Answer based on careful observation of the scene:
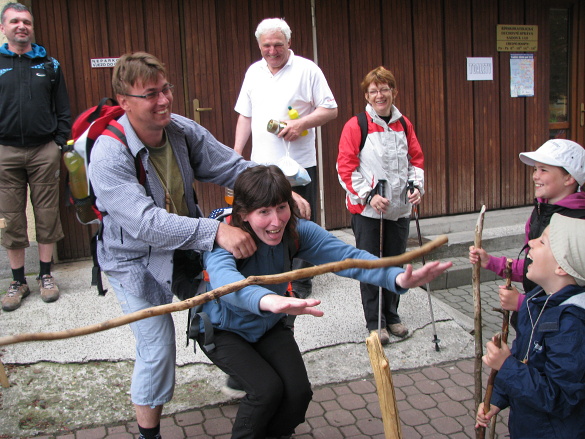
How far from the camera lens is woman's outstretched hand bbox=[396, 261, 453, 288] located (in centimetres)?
233

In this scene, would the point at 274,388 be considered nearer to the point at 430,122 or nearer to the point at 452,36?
the point at 430,122

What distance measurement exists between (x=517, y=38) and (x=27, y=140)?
5933 mm

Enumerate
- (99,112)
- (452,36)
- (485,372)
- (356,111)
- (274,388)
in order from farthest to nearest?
(452,36) → (356,111) → (485,372) → (99,112) → (274,388)

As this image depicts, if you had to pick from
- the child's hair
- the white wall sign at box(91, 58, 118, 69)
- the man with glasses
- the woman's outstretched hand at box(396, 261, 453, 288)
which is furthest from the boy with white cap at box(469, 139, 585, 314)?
the white wall sign at box(91, 58, 118, 69)

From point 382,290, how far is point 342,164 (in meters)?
1.00

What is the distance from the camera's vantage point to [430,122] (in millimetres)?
7383

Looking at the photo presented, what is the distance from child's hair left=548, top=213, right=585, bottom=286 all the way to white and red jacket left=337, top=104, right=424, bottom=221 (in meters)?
2.12

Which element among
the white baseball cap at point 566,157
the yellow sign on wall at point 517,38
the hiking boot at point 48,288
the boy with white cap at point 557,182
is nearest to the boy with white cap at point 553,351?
the boy with white cap at point 557,182

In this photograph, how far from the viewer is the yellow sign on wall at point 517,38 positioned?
7594 mm

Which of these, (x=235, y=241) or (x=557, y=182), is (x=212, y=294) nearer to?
(x=235, y=241)

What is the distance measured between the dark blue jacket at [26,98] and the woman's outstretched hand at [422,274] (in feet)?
12.5

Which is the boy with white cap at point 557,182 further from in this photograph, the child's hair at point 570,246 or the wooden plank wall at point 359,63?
the wooden plank wall at point 359,63

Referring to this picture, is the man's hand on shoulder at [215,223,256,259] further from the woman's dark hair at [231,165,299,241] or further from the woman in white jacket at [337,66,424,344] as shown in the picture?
the woman in white jacket at [337,66,424,344]

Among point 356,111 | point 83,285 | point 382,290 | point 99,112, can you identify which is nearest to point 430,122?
point 356,111
